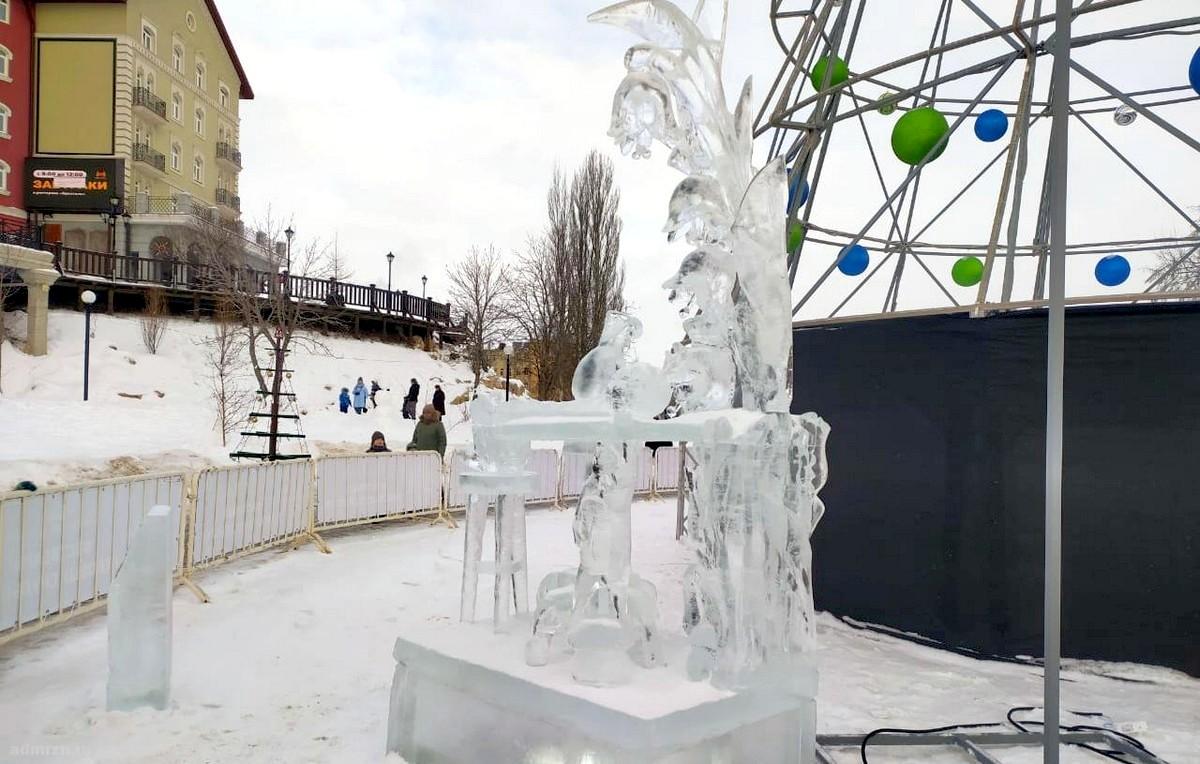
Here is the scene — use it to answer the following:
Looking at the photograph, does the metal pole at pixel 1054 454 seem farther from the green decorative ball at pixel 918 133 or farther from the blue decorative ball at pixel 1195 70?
the blue decorative ball at pixel 1195 70

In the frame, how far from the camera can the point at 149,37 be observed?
3431 cm

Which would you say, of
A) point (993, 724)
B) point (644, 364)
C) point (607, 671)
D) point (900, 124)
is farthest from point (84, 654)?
point (900, 124)

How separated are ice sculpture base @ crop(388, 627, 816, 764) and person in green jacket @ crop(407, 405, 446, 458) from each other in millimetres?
9151

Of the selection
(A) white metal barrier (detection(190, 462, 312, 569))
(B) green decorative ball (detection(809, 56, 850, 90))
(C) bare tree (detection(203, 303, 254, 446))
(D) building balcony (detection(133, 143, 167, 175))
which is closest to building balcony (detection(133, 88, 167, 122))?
(D) building balcony (detection(133, 143, 167, 175))

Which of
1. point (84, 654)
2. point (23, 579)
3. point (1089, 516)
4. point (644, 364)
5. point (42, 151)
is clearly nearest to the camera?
point (644, 364)

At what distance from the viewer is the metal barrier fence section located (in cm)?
527

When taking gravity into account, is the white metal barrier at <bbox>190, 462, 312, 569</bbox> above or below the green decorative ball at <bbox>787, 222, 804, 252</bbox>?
below

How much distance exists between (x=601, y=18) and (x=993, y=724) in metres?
4.53

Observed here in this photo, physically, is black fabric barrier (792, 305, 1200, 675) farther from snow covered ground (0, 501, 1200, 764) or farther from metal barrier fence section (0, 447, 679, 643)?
metal barrier fence section (0, 447, 679, 643)

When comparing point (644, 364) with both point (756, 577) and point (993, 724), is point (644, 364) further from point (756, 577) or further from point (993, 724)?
point (993, 724)

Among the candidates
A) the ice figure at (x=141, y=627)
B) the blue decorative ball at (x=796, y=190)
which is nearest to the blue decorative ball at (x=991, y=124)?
the blue decorative ball at (x=796, y=190)

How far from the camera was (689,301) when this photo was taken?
3.92 m

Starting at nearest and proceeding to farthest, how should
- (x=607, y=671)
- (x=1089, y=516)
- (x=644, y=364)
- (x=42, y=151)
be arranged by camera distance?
(x=607, y=671)
(x=644, y=364)
(x=1089, y=516)
(x=42, y=151)

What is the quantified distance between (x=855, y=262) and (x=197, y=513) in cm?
668
